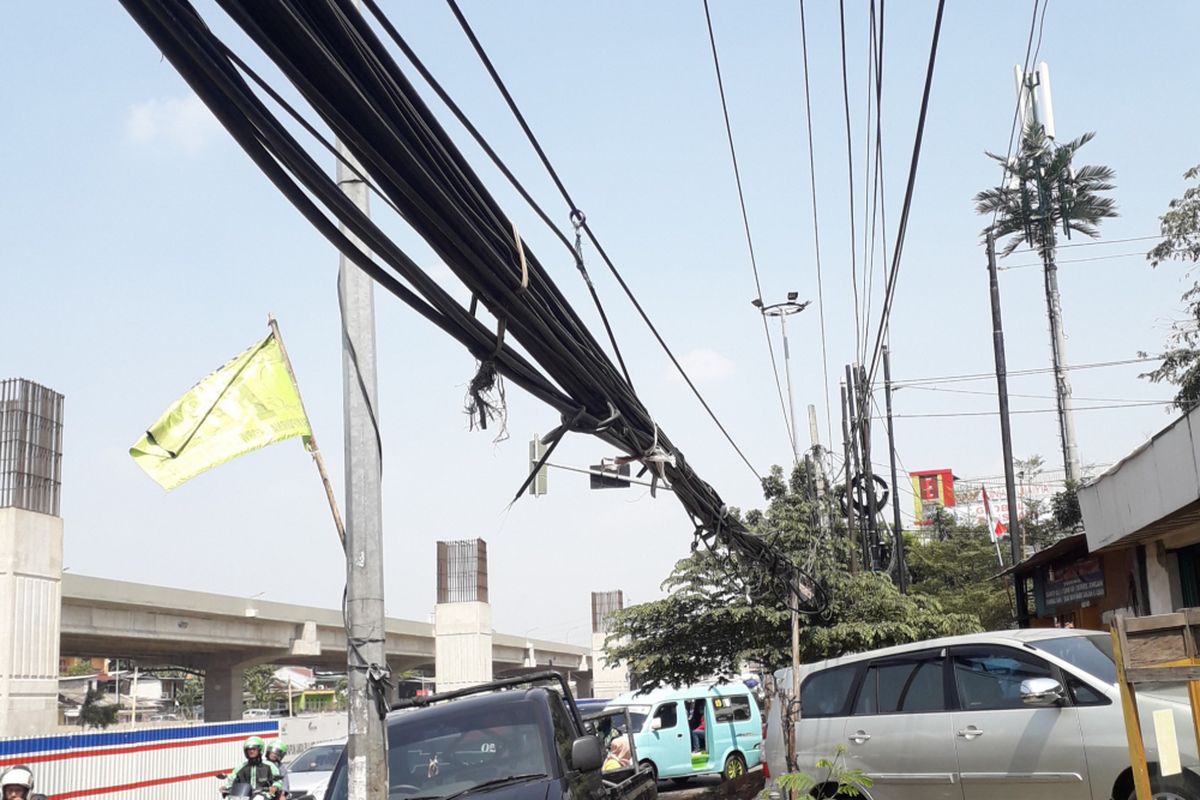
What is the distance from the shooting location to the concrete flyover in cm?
3778

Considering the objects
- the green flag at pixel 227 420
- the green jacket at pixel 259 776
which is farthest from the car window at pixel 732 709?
the green flag at pixel 227 420

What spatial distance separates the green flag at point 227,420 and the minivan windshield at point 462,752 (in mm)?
2179

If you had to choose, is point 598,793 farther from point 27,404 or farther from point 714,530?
point 27,404

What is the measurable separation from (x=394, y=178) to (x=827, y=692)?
26.5 feet

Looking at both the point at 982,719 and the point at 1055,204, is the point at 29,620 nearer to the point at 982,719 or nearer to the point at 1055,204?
the point at 982,719

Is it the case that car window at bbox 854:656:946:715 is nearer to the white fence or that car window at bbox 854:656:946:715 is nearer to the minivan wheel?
the minivan wheel

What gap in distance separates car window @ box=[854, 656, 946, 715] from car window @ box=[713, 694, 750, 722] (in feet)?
45.4

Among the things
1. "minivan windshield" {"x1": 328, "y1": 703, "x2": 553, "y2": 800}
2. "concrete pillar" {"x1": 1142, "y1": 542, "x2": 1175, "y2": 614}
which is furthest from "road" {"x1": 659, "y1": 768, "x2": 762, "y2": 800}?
"minivan windshield" {"x1": 328, "y1": 703, "x2": 553, "y2": 800}

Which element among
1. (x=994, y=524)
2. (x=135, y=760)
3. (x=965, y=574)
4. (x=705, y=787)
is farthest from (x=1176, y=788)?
(x=965, y=574)

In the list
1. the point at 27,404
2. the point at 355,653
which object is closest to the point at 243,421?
the point at 355,653

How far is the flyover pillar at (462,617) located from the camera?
151 feet

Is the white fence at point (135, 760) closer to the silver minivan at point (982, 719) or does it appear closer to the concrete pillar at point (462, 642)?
the silver minivan at point (982, 719)

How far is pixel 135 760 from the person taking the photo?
23375mm

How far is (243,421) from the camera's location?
823 centimetres
